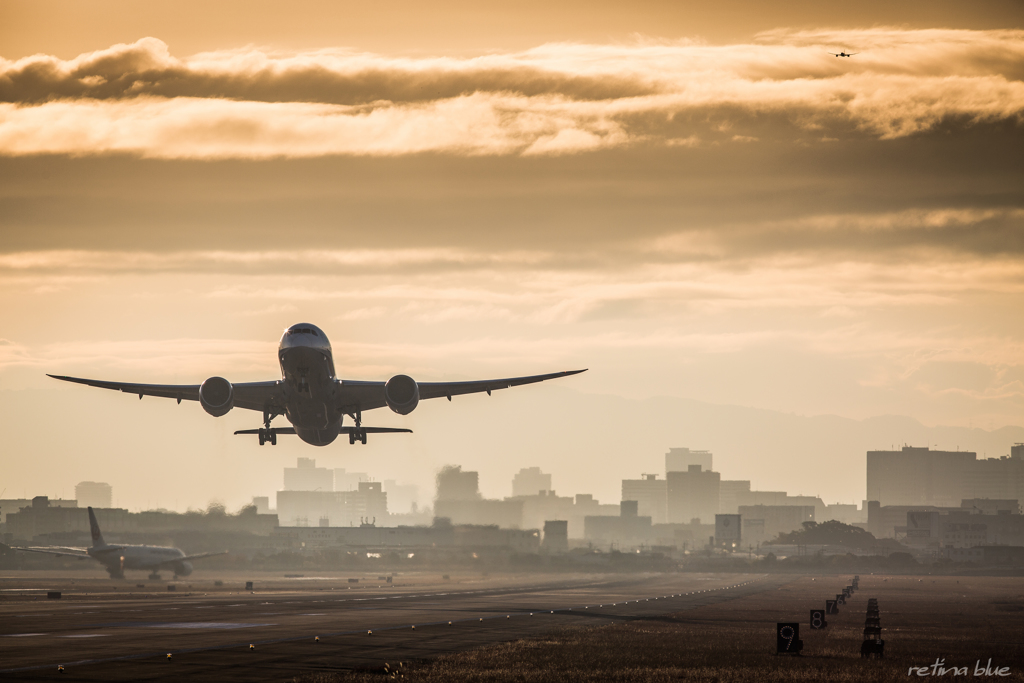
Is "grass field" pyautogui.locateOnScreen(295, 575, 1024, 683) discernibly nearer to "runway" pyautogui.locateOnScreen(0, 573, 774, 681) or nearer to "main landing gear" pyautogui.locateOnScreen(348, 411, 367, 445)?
"runway" pyautogui.locateOnScreen(0, 573, 774, 681)

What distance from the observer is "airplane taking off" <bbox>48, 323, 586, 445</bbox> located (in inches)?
2699

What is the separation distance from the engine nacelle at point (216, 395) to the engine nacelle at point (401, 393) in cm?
1032

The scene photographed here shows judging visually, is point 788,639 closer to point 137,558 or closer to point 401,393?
point 401,393

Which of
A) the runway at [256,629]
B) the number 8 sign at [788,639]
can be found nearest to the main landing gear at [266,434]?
the runway at [256,629]

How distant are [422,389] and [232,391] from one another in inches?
545

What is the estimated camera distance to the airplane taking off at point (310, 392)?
6856 cm

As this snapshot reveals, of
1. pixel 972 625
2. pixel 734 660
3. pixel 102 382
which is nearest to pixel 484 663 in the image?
pixel 734 660

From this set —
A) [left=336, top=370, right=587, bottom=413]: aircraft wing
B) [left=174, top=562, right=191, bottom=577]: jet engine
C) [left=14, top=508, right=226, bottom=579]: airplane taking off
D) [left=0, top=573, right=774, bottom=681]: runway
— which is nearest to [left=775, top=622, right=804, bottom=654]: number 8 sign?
[left=0, top=573, right=774, bottom=681]: runway

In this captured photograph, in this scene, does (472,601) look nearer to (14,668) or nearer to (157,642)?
(157,642)

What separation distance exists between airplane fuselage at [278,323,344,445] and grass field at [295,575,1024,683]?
22248mm

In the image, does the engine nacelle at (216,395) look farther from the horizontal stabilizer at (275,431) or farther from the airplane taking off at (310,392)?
the horizontal stabilizer at (275,431)

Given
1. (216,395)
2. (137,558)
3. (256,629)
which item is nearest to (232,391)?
(216,395)

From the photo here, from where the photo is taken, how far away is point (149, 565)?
146 metres

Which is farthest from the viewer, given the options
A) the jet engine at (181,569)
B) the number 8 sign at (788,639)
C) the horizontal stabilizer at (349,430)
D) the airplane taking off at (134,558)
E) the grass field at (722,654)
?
the jet engine at (181,569)
